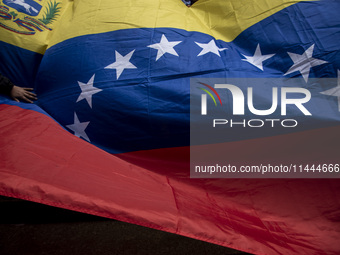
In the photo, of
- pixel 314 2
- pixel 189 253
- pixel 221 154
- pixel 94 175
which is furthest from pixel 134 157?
pixel 314 2

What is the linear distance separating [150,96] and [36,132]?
48 cm

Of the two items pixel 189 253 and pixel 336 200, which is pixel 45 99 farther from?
pixel 336 200

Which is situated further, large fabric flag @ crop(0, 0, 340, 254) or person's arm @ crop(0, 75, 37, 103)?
person's arm @ crop(0, 75, 37, 103)

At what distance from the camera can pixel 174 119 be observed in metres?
1.18

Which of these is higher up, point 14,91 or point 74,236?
point 14,91

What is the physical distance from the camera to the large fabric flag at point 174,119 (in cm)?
94

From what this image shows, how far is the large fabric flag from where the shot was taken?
3.08 feet

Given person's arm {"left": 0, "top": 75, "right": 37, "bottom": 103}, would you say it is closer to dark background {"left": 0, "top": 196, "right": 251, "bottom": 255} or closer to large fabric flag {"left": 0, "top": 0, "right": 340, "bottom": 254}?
large fabric flag {"left": 0, "top": 0, "right": 340, "bottom": 254}

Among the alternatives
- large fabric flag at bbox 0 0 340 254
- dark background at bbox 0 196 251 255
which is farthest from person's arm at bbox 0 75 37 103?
dark background at bbox 0 196 251 255

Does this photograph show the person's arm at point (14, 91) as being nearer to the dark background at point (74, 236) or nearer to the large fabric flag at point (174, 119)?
the large fabric flag at point (174, 119)

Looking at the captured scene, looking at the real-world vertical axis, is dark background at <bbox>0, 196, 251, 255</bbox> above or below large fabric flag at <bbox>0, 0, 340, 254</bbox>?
below

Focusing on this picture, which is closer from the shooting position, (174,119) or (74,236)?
(174,119)

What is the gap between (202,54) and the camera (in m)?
1.29

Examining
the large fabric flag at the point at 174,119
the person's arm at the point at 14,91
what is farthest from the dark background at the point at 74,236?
the person's arm at the point at 14,91
